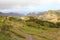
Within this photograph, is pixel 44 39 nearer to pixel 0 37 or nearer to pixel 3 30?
pixel 3 30

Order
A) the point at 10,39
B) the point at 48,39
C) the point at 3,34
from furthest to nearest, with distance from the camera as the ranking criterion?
1. the point at 48,39
2. the point at 3,34
3. the point at 10,39

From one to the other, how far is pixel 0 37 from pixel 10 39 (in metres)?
2.68

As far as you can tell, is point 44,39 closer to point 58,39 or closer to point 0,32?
point 58,39

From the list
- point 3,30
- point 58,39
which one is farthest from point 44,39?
point 3,30

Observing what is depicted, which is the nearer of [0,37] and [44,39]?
[0,37]

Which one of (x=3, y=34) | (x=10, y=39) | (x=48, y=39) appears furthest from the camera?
(x=48, y=39)

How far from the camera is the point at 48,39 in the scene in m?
59.2

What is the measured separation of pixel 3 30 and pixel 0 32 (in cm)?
161

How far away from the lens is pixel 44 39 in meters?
59.8

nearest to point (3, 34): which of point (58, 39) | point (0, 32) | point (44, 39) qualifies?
point (0, 32)

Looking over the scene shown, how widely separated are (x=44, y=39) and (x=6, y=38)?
65.1ft

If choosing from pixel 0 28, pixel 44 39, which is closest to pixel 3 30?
pixel 0 28

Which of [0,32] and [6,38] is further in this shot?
[0,32]

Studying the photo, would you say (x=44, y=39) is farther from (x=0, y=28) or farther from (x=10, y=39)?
(x=10, y=39)
